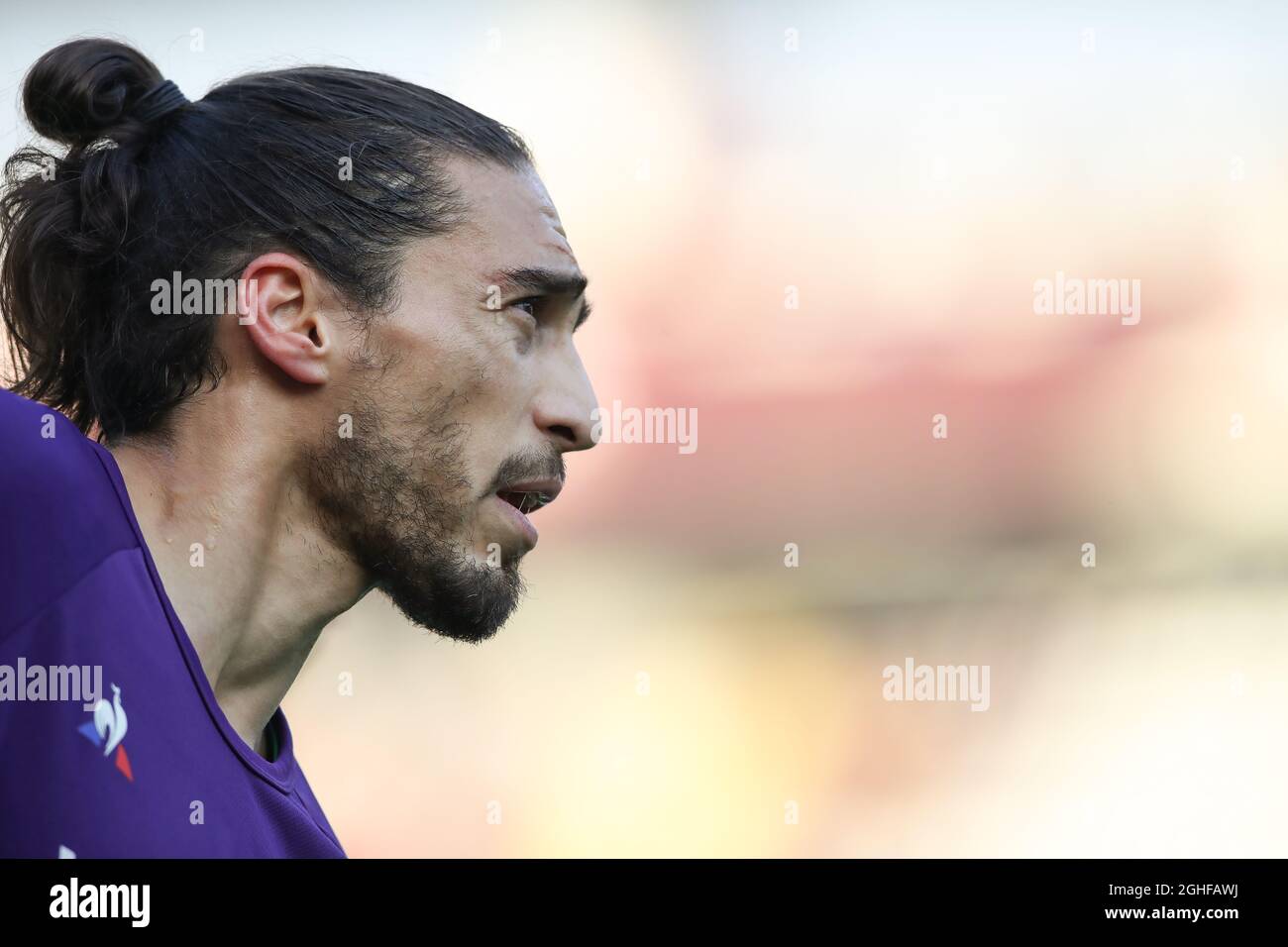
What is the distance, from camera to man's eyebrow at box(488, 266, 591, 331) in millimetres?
3053

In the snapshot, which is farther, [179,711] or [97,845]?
[179,711]

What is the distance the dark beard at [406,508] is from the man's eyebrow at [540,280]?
33 cm

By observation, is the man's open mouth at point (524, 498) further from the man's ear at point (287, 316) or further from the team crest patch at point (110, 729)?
the team crest patch at point (110, 729)

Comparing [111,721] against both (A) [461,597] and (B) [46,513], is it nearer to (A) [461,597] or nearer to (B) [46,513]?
(B) [46,513]

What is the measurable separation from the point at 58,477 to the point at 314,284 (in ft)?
2.55

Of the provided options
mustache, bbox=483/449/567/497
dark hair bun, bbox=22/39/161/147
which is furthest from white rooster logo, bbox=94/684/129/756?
dark hair bun, bbox=22/39/161/147

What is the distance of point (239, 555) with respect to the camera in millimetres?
2752

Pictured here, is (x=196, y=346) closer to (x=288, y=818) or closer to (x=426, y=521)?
(x=426, y=521)

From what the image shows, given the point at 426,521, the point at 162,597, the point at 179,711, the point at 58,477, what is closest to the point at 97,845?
the point at 179,711

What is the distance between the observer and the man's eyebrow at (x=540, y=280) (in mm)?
3053

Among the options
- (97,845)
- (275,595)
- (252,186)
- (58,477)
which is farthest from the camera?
(252,186)

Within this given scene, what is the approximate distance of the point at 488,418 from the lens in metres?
3.01

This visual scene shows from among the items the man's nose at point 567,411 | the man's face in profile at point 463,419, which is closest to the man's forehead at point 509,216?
the man's face in profile at point 463,419

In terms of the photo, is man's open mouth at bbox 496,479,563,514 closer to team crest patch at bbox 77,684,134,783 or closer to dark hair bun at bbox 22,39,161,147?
team crest patch at bbox 77,684,134,783
